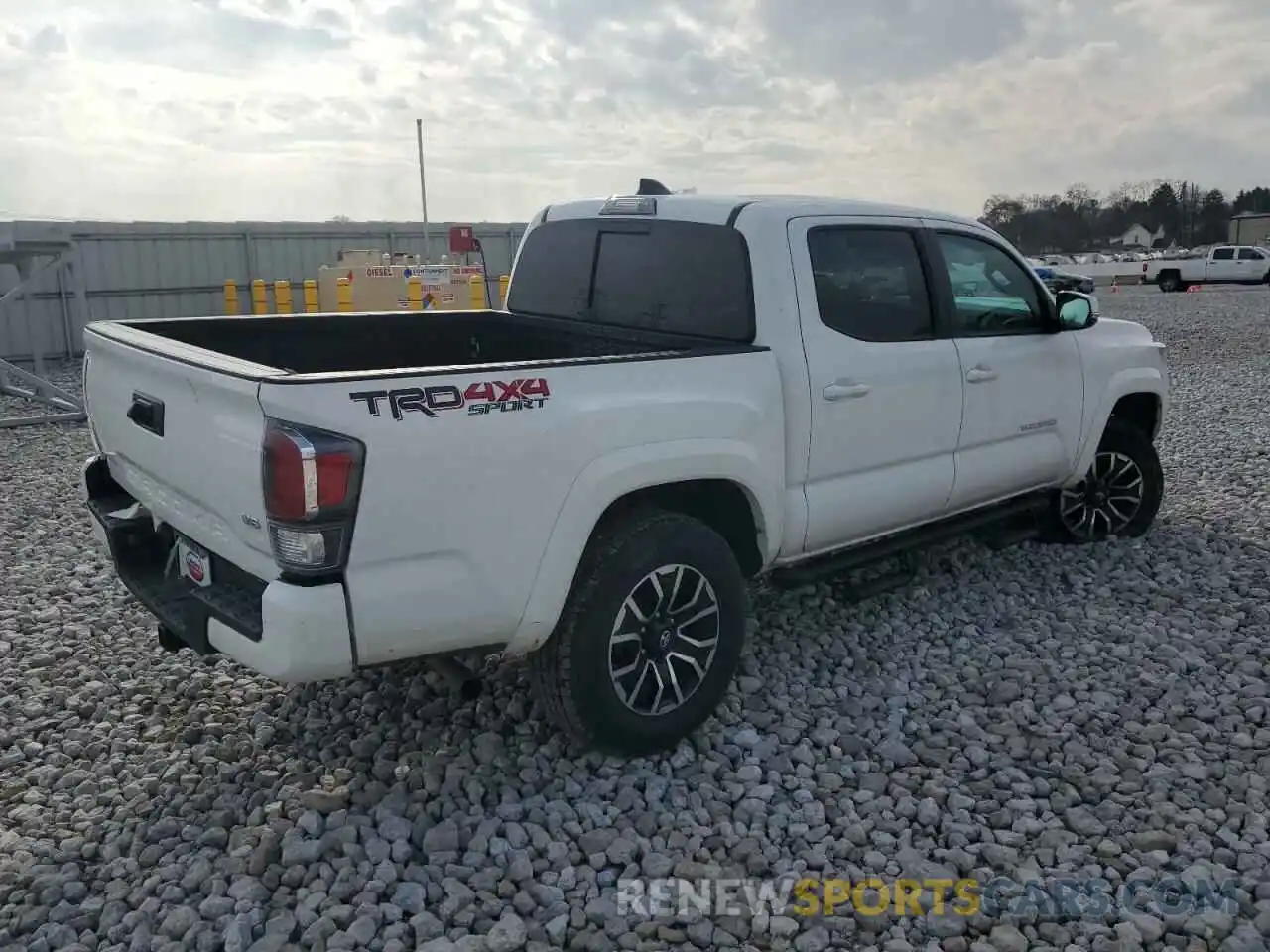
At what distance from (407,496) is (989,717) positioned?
8.25 ft

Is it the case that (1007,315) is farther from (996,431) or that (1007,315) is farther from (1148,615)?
(1148,615)

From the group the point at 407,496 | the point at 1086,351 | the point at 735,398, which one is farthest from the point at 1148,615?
the point at 407,496

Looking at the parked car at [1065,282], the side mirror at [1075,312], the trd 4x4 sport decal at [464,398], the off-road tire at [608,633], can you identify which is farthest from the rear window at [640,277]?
the parked car at [1065,282]

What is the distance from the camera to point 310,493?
111 inches

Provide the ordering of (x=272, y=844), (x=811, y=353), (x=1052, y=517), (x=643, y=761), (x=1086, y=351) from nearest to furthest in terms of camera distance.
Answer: (x=272, y=844)
(x=643, y=761)
(x=811, y=353)
(x=1086, y=351)
(x=1052, y=517)

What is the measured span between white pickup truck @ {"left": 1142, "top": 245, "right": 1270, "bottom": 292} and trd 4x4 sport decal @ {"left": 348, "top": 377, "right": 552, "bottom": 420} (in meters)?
38.1

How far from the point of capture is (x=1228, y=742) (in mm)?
3875

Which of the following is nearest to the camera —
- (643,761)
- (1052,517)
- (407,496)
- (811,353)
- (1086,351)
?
(407,496)

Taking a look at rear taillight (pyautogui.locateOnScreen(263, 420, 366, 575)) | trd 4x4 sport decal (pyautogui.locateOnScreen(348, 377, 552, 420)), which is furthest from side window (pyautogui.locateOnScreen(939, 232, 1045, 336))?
rear taillight (pyautogui.locateOnScreen(263, 420, 366, 575))

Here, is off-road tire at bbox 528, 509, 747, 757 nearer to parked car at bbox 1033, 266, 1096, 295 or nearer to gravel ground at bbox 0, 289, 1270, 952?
gravel ground at bbox 0, 289, 1270, 952

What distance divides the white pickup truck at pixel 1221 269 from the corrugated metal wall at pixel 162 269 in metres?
28.1

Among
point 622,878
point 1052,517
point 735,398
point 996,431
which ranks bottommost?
point 622,878

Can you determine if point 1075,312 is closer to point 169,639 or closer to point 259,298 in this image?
point 169,639

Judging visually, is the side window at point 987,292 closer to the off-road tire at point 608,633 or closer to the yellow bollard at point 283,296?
the off-road tire at point 608,633
